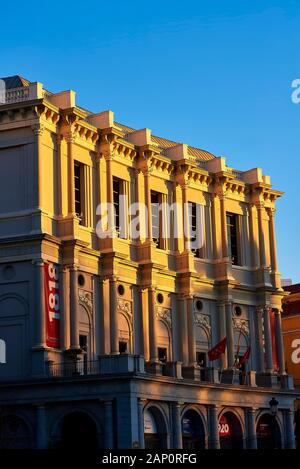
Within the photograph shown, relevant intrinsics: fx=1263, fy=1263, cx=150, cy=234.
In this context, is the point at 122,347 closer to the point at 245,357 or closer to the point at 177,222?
the point at 245,357

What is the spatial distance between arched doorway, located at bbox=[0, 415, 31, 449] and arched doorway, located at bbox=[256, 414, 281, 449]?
57.6ft

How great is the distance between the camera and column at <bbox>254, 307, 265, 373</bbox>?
78881mm

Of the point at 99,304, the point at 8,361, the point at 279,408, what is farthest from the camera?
the point at 279,408

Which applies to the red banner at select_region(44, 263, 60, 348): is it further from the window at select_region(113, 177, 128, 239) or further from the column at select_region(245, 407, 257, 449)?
the column at select_region(245, 407, 257, 449)

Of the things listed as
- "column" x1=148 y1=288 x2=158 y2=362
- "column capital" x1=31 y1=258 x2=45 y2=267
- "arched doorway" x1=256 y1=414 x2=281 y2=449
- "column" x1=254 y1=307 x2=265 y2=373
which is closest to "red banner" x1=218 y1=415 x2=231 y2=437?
"arched doorway" x1=256 y1=414 x2=281 y2=449

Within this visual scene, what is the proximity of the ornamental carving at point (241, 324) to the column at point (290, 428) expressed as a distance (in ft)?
18.9

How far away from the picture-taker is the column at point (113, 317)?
6712 cm

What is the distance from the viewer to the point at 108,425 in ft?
196

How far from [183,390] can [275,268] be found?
18.8 m

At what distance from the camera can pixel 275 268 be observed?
82250 millimetres

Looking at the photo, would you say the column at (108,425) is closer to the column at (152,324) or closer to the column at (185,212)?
the column at (152,324)

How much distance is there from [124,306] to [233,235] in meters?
13.5
